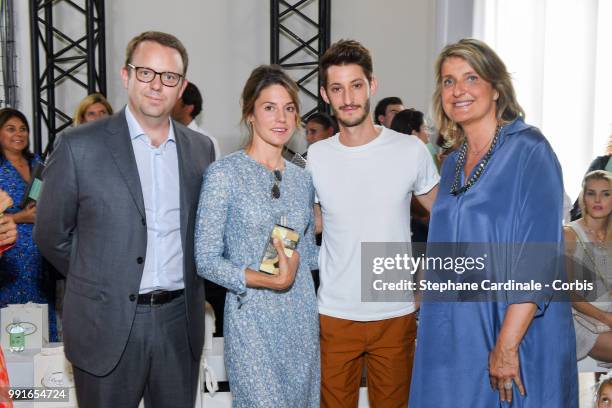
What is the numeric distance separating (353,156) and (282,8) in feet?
18.5

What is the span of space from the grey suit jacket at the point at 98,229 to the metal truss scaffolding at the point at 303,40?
5.20 m

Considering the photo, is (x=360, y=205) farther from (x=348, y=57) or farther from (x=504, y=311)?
(x=504, y=311)

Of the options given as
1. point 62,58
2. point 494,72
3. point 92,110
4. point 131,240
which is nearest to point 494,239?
point 494,72

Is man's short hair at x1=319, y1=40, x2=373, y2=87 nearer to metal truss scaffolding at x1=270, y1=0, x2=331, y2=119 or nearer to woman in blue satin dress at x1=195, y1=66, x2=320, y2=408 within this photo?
woman in blue satin dress at x1=195, y1=66, x2=320, y2=408

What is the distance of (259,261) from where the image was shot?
2342mm

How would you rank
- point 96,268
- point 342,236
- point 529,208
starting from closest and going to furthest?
point 529,208 → point 96,268 → point 342,236

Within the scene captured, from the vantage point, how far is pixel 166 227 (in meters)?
2.37

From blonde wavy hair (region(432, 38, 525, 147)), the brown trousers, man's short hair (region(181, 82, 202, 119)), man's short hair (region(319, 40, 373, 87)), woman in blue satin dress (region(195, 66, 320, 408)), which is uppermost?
man's short hair (region(181, 82, 202, 119))

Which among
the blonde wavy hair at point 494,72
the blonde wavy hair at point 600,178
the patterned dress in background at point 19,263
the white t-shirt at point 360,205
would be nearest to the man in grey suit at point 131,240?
the white t-shirt at point 360,205

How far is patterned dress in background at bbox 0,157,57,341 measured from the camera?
4.75 m

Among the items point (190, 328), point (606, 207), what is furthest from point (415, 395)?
point (606, 207)

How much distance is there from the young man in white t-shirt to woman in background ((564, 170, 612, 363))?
4.83 ft

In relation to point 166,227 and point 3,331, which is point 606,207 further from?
point 3,331

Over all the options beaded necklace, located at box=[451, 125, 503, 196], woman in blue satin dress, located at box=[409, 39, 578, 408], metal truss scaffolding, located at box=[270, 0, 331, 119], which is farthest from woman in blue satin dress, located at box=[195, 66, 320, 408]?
metal truss scaffolding, located at box=[270, 0, 331, 119]
